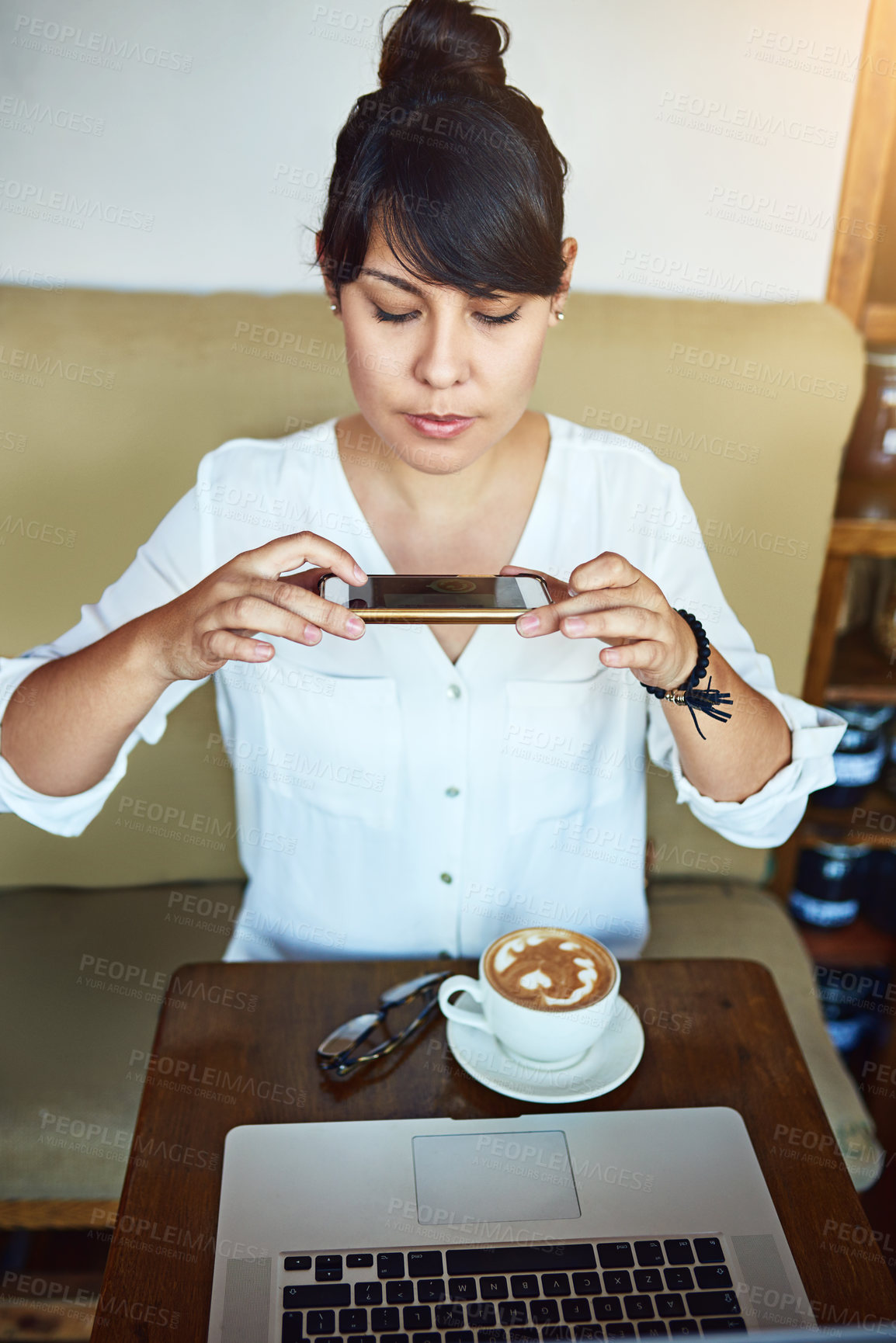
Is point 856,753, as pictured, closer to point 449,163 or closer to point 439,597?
point 439,597

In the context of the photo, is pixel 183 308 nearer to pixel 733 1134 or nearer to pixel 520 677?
pixel 520 677

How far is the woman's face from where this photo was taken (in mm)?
786

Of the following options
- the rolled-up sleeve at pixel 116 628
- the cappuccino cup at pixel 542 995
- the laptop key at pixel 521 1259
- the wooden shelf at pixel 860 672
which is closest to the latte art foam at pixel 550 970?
the cappuccino cup at pixel 542 995

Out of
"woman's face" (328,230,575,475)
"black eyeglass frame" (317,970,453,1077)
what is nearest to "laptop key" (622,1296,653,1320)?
"black eyeglass frame" (317,970,453,1077)

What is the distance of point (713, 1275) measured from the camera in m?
Result: 0.63

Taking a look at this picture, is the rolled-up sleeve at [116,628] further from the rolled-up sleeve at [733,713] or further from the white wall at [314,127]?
the rolled-up sleeve at [733,713]

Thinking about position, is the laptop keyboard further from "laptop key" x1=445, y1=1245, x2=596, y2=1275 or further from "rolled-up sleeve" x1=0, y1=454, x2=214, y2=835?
"rolled-up sleeve" x1=0, y1=454, x2=214, y2=835

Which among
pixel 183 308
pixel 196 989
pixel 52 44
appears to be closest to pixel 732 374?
pixel 183 308

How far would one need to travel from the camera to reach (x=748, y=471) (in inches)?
41.6

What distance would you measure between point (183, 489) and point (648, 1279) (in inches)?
30.3

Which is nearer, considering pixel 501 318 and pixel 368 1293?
pixel 368 1293

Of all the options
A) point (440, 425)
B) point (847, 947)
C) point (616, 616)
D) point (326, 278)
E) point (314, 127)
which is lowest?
point (847, 947)

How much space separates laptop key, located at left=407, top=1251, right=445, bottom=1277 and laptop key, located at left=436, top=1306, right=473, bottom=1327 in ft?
0.06

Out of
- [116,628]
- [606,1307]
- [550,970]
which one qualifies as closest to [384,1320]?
[606,1307]
